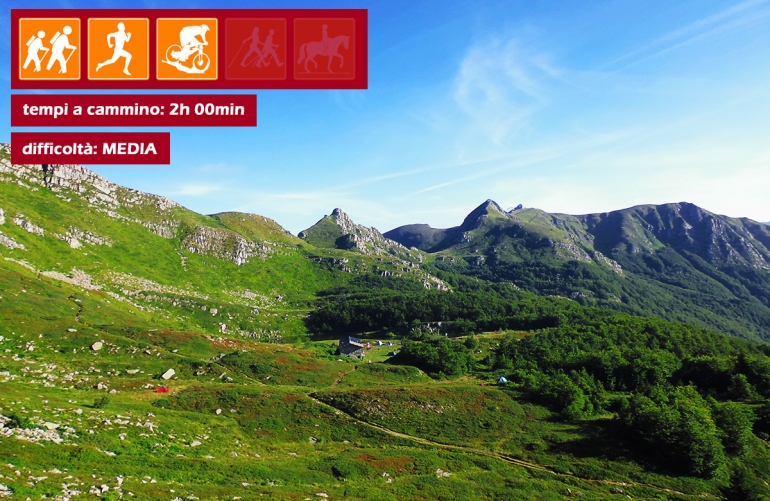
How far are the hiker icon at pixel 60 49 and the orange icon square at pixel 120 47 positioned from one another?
5.80 ft

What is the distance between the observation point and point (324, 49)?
105 feet

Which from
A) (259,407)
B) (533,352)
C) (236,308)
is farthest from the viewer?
(236,308)

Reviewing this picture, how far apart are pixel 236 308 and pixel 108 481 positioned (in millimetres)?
153794

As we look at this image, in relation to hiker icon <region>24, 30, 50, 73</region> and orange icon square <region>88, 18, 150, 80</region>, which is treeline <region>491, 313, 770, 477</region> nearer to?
orange icon square <region>88, 18, 150, 80</region>

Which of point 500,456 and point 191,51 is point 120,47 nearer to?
point 191,51

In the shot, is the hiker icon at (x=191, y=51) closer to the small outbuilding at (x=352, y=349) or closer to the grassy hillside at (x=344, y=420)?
the grassy hillside at (x=344, y=420)

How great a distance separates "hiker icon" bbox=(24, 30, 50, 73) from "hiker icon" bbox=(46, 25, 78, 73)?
586 millimetres

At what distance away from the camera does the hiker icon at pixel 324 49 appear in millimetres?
31656

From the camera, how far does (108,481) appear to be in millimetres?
23938

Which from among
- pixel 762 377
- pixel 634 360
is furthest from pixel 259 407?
pixel 762 377

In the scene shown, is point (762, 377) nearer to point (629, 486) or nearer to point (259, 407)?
point (629, 486)

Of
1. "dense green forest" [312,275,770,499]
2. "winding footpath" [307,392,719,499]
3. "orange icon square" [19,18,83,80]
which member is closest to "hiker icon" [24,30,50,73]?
"orange icon square" [19,18,83,80]

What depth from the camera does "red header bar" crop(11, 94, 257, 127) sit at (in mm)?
30891

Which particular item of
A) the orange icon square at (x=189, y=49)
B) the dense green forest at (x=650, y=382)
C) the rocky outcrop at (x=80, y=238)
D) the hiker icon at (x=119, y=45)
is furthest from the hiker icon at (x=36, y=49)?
the rocky outcrop at (x=80, y=238)
